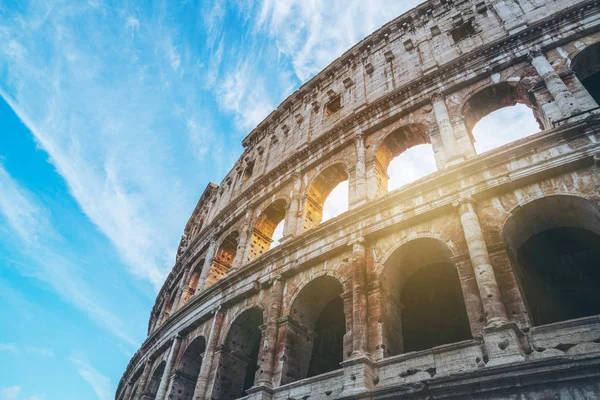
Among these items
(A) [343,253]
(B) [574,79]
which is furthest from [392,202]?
(B) [574,79]

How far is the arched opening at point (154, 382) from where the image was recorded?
14.5 metres

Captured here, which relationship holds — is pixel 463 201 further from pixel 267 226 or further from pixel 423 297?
pixel 267 226

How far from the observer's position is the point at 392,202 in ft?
30.9

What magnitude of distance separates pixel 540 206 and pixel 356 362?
15.4 ft

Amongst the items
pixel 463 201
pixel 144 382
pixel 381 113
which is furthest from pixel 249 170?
pixel 463 201

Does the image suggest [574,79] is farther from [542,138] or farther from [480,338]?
[480,338]

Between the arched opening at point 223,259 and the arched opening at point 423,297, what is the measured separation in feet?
24.8

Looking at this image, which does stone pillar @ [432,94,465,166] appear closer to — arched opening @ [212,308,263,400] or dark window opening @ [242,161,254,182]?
arched opening @ [212,308,263,400]

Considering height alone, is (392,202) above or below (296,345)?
above

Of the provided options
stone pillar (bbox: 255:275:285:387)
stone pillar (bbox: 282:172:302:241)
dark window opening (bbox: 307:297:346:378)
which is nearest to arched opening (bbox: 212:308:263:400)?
stone pillar (bbox: 255:275:285:387)

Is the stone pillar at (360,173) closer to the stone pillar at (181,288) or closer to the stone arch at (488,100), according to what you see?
the stone arch at (488,100)

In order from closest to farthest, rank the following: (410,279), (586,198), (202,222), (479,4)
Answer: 1. (586,198)
2. (410,279)
3. (479,4)
4. (202,222)

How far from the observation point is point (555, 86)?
9.26 m

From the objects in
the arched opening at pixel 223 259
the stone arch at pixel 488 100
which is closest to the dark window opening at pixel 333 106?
the stone arch at pixel 488 100
